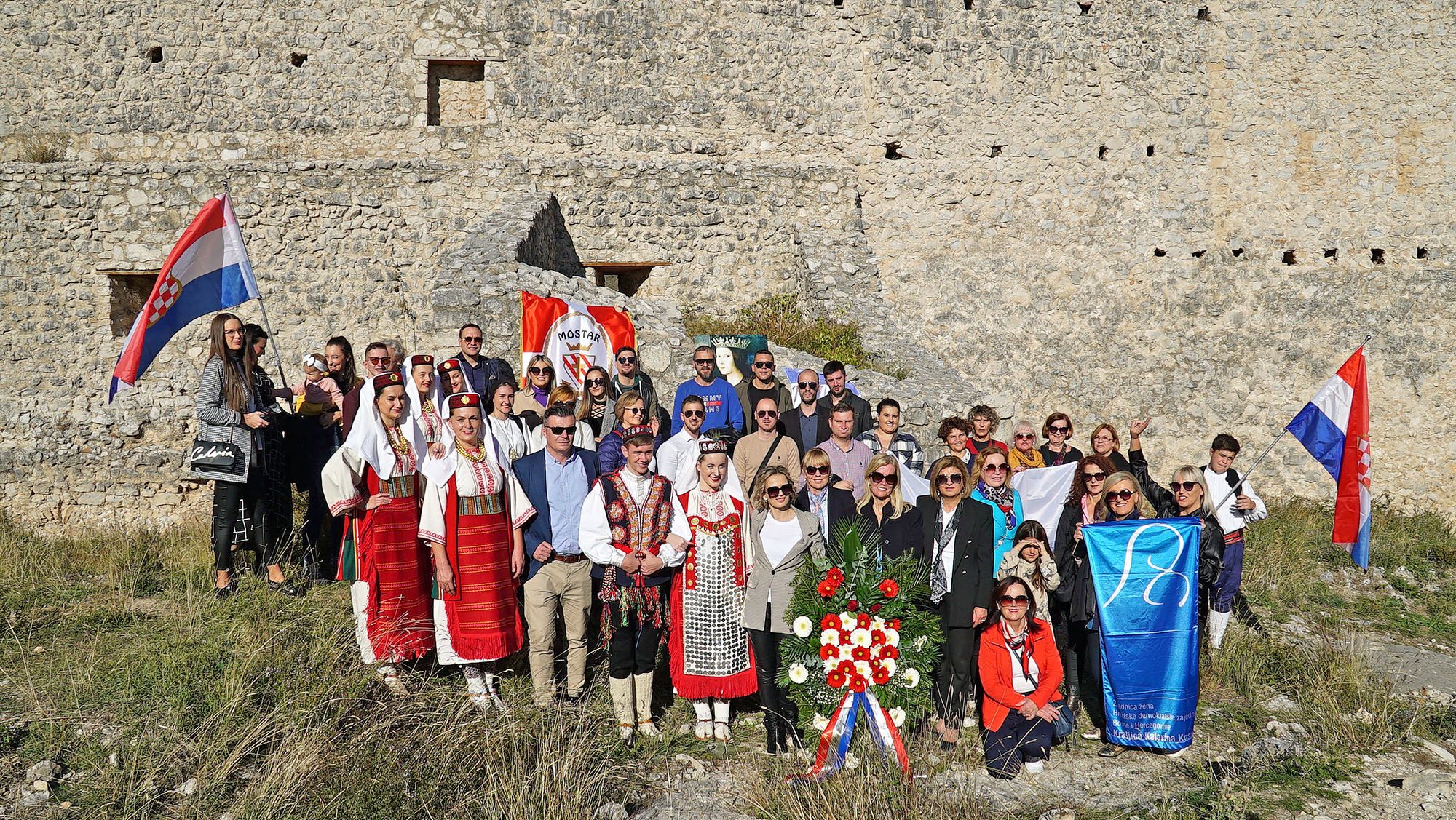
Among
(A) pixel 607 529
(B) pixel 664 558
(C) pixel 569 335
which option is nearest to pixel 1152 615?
(B) pixel 664 558

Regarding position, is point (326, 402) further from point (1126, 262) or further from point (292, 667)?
point (1126, 262)

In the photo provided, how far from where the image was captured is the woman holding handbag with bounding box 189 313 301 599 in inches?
230

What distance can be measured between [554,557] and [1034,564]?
252 cm

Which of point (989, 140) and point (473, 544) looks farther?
point (989, 140)

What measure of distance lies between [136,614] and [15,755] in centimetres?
169

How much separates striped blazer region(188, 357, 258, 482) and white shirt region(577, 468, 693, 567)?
2.40 meters

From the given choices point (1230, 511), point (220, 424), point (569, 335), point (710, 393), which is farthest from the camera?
point (569, 335)

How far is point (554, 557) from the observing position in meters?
5.13

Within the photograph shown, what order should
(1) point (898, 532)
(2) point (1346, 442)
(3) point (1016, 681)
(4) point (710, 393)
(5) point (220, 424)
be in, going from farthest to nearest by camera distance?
(4) point (710, 393)
(2) point (1346, 442)
(5) point (220, 424)
(1) point (898, 532)
(3) point (1016, 681)

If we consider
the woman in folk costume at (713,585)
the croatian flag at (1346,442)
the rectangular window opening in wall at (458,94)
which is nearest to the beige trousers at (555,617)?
the woman in folk costume at (713,585)

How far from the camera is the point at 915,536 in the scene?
199 inches

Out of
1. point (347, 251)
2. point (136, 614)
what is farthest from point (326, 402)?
point (347, 251)

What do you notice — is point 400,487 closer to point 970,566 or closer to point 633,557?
point 633,557

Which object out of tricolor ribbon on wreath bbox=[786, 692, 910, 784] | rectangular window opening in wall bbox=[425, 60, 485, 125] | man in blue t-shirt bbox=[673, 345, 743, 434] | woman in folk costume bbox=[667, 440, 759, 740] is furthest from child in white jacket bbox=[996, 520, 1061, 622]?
rectangular window opening in wall bbox=[425, 60, 485, 125]
